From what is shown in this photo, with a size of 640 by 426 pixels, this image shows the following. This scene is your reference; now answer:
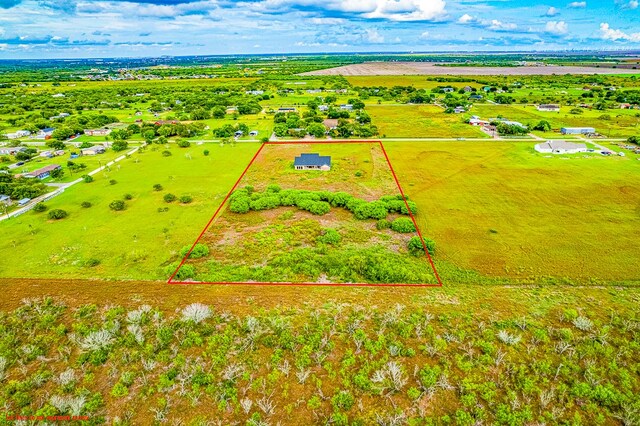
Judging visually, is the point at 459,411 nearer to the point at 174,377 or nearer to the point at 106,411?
the point at 174,377

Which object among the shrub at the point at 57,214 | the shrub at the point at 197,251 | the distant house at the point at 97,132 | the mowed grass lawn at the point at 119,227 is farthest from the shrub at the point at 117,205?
the distant house at the point at 97,132

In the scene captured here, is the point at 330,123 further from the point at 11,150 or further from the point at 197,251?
the point at 11,150

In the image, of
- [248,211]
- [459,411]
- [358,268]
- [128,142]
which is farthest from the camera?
[128,142]

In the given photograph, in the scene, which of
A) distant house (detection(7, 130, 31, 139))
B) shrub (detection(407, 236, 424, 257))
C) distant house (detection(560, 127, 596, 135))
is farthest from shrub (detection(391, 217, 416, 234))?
distant house (detection(7, 130, 31, 139))

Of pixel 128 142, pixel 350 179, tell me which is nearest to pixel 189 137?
pixel 128 142

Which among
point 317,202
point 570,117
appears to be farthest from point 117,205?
point 570,117

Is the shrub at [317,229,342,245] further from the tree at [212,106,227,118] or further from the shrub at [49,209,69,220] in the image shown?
the tree at [212,106,227,118]

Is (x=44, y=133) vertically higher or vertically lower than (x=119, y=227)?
higher
